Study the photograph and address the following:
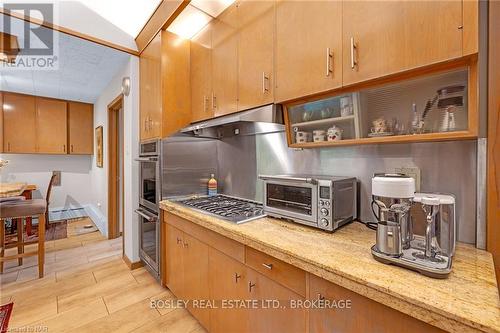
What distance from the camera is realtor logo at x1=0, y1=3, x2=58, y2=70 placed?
1921 millimetres

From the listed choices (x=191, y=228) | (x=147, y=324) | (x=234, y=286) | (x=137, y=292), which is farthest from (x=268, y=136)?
(x=137, y=292)

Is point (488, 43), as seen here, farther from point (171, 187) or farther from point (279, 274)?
point (171, 187)

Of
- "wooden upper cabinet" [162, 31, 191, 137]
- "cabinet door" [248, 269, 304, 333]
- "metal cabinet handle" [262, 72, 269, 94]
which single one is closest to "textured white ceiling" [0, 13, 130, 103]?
"wooden upper cabinet" [162, 31, 191, 137]

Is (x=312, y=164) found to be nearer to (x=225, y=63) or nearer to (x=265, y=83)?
(x=265, y=83)

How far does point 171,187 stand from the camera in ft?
7.15

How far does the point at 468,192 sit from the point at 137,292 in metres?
2.57

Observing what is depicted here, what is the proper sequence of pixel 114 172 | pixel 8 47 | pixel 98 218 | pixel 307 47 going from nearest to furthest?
pixel 307 47
pixel 8 47
pixel 114 172
pixel 98 218

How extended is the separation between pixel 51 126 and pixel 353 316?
19.3ft

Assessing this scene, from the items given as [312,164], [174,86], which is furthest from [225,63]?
[312,164]

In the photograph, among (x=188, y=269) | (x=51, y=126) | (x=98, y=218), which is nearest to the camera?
(x=188, y=269)

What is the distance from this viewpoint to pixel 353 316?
807 millimetres

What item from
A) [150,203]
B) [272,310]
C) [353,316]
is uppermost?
[150,203]

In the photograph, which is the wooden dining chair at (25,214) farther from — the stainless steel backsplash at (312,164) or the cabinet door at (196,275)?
the cabinet door at (196,275)

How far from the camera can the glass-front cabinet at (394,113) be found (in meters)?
0.92
